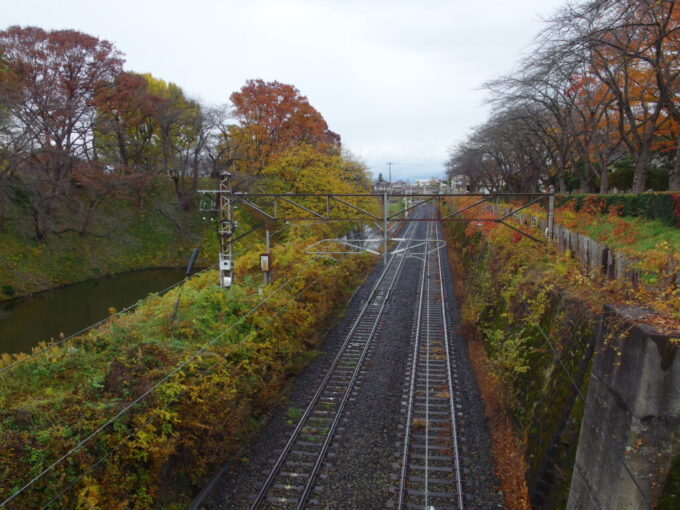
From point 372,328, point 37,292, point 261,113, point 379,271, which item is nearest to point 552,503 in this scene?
point 372,328

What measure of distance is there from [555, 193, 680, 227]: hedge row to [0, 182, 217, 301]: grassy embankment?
29.4 m

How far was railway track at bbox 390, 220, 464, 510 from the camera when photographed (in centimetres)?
945

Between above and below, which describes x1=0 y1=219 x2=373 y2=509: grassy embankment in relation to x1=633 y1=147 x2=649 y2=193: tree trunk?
below

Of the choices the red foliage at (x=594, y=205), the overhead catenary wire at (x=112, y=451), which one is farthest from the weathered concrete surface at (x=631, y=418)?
the red foliage at (x=594, y=205)

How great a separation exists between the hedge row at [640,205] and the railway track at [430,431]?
727 cm

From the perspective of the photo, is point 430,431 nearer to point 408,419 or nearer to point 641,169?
point 408,419

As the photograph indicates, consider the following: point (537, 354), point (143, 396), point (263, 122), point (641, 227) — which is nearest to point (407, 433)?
point (537, 354)

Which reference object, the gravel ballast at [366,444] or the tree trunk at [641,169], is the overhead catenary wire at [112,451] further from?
the tree trunk at [641,169]

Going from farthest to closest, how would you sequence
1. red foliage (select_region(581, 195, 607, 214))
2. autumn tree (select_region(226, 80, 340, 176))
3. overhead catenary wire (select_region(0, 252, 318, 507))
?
1. autumn tree (select_region(226, 80, 340, 176))
2. red foliage (select_region(581, 195, 607, 214))
3. overhead catenary wire (select_region(0, 252, 318, 507))

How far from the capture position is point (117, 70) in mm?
36062

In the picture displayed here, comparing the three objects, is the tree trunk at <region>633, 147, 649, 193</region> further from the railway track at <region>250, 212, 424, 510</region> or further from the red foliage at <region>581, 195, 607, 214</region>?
the railway track at <region>250, 212, 424, 510</region>

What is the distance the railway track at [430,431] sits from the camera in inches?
372

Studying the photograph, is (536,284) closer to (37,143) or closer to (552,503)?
(552,503)

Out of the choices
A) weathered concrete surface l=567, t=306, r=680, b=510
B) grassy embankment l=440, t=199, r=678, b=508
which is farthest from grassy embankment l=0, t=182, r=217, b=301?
weathered concrete surface l=567, t=306, r=680, b=510
